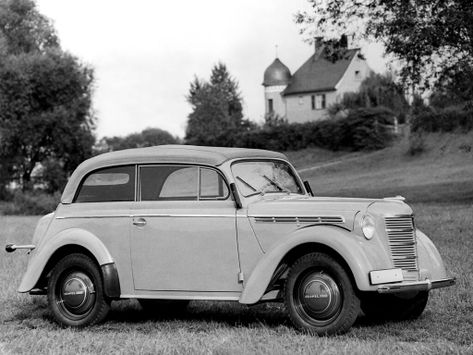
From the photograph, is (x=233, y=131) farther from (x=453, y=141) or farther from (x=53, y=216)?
(x=53, y=216)

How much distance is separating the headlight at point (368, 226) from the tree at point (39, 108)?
155ft

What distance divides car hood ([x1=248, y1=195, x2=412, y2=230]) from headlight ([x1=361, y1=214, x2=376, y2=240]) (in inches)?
2.9

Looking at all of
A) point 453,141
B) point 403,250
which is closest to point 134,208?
point 403,250

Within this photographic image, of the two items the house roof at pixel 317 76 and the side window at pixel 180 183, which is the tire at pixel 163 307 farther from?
the house roof at pixel 317 76

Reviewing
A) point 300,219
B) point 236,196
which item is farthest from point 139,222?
point 300,219

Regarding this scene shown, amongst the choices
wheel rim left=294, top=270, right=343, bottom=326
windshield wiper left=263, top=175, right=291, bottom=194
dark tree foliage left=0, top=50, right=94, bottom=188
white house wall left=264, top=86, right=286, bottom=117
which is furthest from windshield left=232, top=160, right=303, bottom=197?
white house wall left=264, top=86, right=286, bottom=117

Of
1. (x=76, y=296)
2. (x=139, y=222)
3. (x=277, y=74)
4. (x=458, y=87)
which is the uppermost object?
(x=277, y=74)

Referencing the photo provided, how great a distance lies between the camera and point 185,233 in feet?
27.2

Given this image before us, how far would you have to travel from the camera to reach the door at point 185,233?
320 inches

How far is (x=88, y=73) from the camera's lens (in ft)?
184

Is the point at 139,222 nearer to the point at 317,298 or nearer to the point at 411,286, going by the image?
the point at 317,298

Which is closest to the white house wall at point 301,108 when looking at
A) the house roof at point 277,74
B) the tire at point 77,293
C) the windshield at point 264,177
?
the house roof at point 277,74

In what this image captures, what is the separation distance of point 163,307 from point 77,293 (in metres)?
1.32

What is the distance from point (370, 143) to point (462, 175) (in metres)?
13.6
